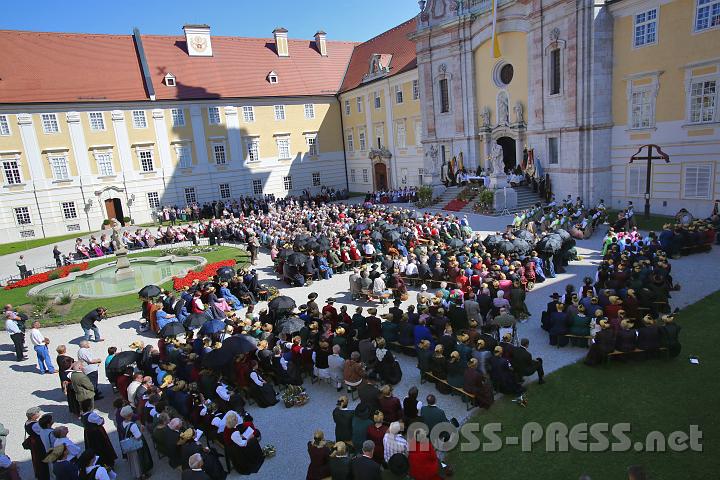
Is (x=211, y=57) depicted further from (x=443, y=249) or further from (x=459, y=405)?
(x=459, y=405)

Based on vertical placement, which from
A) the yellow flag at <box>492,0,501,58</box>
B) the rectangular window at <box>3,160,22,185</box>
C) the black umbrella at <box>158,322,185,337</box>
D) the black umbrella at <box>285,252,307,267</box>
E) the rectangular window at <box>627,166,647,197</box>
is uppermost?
the yellow flag at <box>492,0,501,58</box>

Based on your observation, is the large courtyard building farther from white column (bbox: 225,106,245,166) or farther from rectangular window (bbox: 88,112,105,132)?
rectangular window (bbox: 88,112,105,132)

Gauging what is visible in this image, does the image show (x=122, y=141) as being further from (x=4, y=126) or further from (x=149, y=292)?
(x=149, y=292)

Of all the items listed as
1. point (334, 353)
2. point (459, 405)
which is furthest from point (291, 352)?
point (459, 405)

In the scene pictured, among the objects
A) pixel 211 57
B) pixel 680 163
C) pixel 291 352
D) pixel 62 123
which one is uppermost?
pixel 211 57

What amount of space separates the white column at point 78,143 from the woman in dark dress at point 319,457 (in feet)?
120

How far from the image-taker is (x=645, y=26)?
23188 millimetres

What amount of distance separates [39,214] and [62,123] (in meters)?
6.89

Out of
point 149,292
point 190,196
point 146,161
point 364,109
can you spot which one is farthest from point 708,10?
point 146,161

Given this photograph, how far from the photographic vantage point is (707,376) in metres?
9.18

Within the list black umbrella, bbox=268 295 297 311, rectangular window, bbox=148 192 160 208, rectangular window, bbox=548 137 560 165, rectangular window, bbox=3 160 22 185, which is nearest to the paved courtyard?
black umbrella, bbox=268 295 297 311

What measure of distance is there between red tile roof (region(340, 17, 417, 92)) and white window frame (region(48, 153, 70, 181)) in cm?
2388

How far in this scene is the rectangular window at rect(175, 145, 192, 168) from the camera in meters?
39.8

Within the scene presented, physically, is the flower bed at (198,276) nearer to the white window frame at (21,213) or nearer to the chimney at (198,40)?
→ the white window frame at (21,213)
